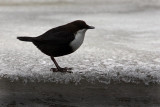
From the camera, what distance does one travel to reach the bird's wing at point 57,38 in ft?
14.8

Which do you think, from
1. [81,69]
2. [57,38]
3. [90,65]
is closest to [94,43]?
[90,65]

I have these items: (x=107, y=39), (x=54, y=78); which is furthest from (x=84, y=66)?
(x=107, y=39)

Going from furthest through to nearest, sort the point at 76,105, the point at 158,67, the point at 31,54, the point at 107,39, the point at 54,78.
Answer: the point at 107,39 < the point at 31,54 < the point at 158,67 < the point at 54,78 < the point at 76,105

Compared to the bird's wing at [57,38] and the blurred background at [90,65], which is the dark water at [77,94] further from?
the bird's wing at [57,38]

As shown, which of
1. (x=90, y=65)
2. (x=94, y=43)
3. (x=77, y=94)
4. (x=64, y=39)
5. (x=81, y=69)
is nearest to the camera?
(x=77, y=94)

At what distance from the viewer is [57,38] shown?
4602 millimetres

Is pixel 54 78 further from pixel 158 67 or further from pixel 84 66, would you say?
pixel 158 67

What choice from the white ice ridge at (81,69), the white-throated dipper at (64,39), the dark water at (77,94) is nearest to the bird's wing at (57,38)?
the white-throated dipper at (64,39)

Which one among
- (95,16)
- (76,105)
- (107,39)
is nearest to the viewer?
(76,105)

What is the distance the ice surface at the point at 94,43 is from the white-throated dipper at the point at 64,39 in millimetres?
317

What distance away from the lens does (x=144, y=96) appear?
3928mm

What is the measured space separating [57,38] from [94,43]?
1938mm

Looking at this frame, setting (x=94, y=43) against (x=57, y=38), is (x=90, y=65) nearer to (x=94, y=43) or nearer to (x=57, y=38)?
(x=57, y=38)

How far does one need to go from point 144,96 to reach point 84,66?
1.25m
